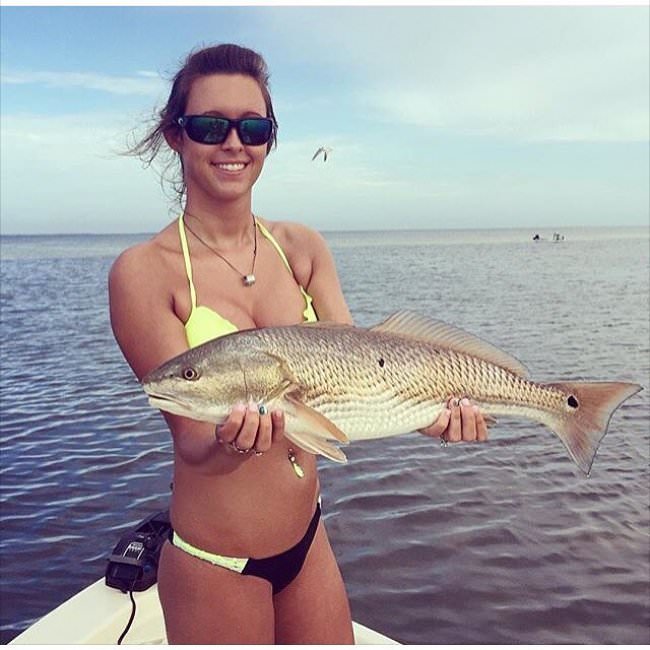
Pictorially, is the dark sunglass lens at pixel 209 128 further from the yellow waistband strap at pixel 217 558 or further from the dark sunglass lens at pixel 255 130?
the yellow waistband strap at pixel 217 558

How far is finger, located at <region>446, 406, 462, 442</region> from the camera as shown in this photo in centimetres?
313

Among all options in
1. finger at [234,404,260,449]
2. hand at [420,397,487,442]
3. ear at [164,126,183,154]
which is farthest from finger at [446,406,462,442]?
ear at [164,126,183,154]

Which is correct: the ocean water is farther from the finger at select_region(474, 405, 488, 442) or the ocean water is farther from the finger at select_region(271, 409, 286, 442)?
the finger at select_region(271, 409, 286, 442)

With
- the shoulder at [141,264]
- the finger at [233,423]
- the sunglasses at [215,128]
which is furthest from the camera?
the sunglasses at [215,128]

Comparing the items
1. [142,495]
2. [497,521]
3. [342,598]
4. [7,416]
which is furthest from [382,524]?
[7,416]

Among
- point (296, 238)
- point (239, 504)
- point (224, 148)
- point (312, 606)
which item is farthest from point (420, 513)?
point (224, 148)

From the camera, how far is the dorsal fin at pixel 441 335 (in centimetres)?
325

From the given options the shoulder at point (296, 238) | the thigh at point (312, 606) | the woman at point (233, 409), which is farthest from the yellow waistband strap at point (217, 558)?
the shoulder at point (296, 238)

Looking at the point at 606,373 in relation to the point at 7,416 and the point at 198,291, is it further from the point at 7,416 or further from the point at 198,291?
the point at 198,291

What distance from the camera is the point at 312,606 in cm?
327

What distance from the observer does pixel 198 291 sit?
3.06 m

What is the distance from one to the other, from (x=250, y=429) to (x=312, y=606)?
1093 mm

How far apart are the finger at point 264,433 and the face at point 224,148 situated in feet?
3.28

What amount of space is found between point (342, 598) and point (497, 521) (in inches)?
205
